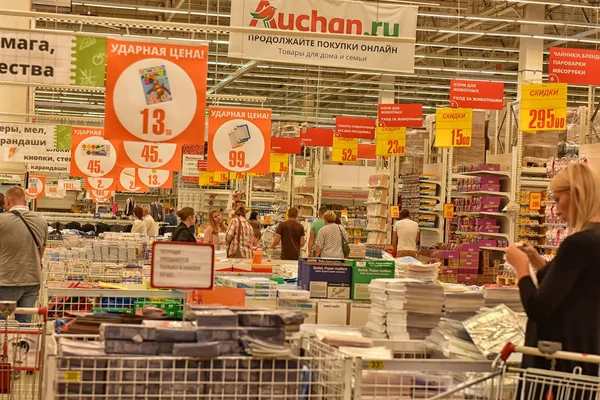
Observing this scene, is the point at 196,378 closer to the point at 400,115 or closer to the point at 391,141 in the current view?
the point at 400,115

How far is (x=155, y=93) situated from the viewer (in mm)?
5887

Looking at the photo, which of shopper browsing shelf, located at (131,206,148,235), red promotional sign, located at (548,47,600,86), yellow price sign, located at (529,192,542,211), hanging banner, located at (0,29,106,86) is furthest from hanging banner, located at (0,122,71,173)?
red promotional sign, located at (548,47,600,86)

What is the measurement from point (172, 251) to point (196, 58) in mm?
2523

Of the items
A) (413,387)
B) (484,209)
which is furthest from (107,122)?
(484,209)

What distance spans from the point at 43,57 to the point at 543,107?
8248mm

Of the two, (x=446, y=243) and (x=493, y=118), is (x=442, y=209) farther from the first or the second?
(x=493, y=118)

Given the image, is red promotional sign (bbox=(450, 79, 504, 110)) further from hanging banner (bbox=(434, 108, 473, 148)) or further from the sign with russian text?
the sign with russian text

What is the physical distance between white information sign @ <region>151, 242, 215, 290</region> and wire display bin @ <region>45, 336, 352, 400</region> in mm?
606

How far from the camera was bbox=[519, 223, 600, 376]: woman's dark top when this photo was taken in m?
3.28

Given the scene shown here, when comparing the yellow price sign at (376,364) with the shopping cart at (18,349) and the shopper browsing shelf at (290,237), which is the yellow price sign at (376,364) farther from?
the shopper browsing shelf at (290,237)

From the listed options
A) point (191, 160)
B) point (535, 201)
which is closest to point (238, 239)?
point (535, 201)

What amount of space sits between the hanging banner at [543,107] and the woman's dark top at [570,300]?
969 cm

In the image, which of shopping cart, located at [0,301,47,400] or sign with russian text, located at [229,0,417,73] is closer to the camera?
shopping cart, located at [0,301,47,400]

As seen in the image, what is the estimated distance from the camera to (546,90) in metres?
13.0
